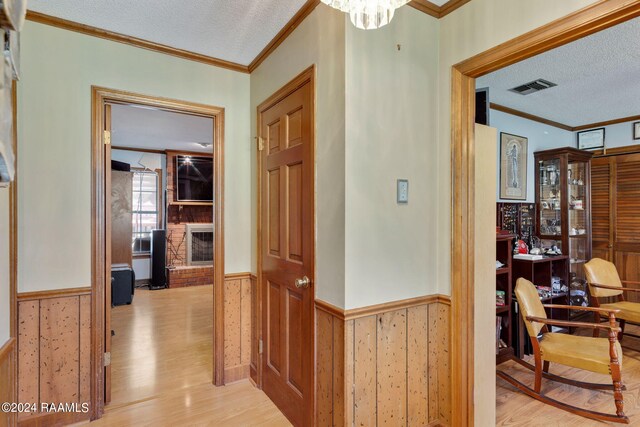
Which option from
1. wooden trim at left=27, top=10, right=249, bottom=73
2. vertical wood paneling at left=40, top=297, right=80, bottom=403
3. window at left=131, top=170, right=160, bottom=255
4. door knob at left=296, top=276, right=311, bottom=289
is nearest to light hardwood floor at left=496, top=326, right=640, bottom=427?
door knob at left=296, top=276, right=311, bottom=289

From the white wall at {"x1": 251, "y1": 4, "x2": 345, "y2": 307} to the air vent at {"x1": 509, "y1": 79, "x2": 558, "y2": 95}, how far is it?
2261mm

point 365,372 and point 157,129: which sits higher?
point 157,129

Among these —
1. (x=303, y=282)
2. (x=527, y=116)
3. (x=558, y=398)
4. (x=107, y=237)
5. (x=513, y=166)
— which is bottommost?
(x=558, y=398)

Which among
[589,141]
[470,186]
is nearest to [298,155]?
[470,186]

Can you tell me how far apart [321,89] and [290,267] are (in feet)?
3.65

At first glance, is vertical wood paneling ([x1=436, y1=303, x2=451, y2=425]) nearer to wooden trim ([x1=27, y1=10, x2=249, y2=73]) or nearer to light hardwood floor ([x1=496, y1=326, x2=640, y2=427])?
light hardwood floor ([x1=496, y1=326, x2=640, y2=427])

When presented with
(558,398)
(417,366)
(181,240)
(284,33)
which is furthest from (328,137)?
(181,240)

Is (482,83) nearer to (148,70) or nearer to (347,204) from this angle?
(347,204)

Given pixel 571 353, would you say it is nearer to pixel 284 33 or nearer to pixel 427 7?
pixel 427 7

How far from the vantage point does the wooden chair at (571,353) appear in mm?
2213

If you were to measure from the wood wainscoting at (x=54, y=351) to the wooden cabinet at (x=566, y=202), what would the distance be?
455 cm

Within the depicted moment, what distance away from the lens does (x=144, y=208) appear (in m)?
6.46

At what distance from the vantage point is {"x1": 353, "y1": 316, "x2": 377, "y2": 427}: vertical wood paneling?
1685 millimetres

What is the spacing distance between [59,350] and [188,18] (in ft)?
7.43
